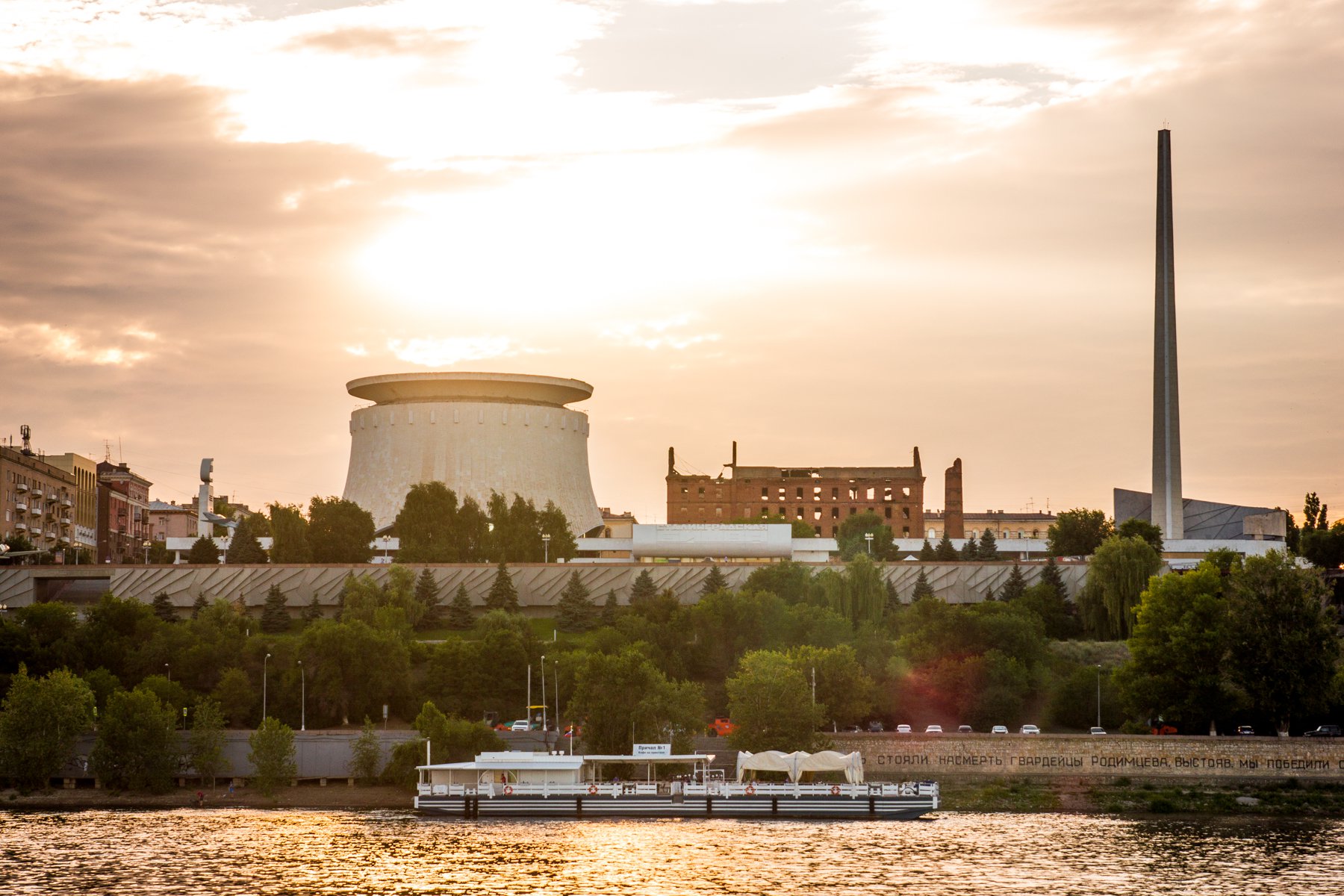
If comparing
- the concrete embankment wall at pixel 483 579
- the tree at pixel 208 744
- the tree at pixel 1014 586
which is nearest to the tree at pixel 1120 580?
the tree at pixel 1014 586

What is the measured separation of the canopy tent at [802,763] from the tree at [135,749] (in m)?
28.8

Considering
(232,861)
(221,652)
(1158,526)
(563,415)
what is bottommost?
(232,861)

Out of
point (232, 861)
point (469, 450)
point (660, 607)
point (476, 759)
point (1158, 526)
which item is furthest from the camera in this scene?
point (469, 450)

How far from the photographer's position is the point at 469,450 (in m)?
151

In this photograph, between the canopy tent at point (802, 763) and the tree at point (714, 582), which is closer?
the canopy tent at point (802, 763)

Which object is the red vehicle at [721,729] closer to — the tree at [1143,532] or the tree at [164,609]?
the tree at [1143,532]

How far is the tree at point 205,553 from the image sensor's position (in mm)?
135625

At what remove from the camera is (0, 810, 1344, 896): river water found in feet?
188

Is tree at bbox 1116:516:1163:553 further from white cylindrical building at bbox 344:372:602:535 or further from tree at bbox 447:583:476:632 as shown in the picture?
white cylindrical building at bbox 344:372:602:535

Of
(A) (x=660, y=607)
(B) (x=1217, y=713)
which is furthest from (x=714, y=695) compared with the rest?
(B) (x=1217, y=713)

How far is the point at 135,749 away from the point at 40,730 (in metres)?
5.03

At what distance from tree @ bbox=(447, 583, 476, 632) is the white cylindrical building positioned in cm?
2823

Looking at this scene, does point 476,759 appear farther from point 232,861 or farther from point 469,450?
point 469,450

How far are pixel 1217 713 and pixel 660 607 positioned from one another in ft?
120
